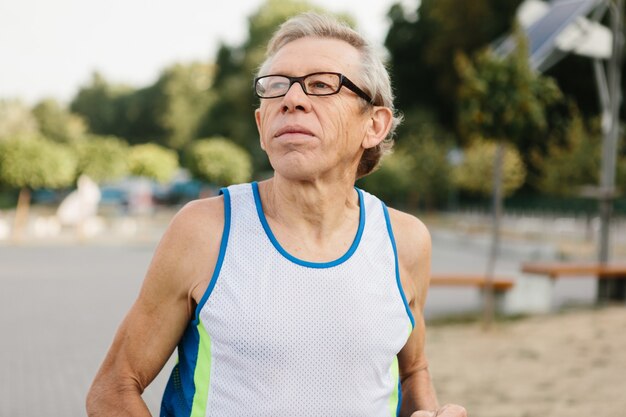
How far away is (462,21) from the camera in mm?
37469

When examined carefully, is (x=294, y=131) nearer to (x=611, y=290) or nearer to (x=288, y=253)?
(x=288, y=253)

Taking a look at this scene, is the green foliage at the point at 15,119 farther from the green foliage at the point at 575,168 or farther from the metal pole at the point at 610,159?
the metal pole at the point at 610,159

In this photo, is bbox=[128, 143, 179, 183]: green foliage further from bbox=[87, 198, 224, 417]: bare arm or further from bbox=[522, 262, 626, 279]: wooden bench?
bbox=[87, 198, 224, 417]: bare arm

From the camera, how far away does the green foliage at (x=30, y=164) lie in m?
26.2

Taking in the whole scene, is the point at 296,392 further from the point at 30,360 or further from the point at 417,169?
the point at 417,169

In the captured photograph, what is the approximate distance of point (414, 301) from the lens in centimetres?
187

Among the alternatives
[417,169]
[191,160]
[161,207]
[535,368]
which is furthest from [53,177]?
[161,207]

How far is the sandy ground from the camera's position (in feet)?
20.3

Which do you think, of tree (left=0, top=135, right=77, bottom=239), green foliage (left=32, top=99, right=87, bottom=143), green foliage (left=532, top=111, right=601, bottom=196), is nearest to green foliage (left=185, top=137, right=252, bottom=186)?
tree (left=0, top=135, right=77, bottom=239)

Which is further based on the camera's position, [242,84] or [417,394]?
[242,84]

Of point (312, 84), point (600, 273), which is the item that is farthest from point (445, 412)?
point (600, 273)

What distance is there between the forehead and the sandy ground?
4537mm

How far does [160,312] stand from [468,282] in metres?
8.97

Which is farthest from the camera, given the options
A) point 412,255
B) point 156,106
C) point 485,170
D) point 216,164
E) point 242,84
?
point 156,106
